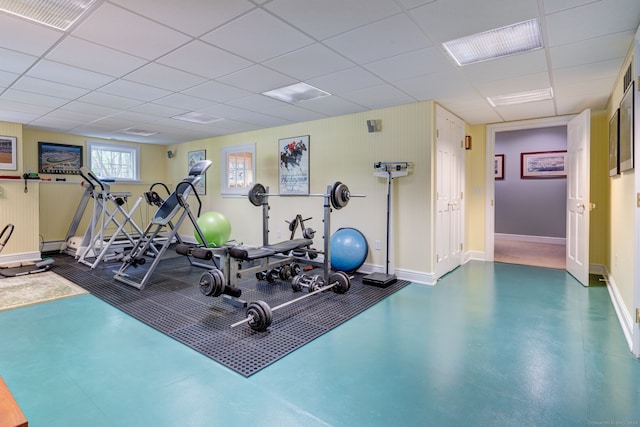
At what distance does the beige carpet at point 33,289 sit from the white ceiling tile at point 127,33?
9.60ft

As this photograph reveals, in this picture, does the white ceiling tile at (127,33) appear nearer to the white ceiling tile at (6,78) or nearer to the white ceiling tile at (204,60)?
the white ceiling tile at (204,60)

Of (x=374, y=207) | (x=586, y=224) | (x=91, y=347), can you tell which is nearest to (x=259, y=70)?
(x=374, y=207)

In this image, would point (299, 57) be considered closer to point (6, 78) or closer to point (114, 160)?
point (6, 78)

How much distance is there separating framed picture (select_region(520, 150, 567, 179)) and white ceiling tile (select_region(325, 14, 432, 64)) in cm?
655

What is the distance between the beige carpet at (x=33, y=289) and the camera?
3760mm

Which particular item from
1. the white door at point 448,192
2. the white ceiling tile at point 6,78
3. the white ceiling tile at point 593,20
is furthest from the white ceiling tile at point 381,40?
the white ceiling tile at point 6,78

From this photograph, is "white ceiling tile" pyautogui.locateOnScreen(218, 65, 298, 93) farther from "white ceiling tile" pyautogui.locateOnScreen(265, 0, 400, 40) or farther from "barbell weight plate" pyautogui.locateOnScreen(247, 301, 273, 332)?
"barbell weight plate" pyautogui.locateOnScreen(247, 301, 273, 332)

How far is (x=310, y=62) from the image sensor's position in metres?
3.12

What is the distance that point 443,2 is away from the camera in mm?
2141

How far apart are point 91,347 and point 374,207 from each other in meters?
3.69

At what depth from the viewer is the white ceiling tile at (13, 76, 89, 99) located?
3623 millimetres

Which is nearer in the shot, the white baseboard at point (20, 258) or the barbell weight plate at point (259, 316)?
the barbell weight plate at point (259, 316)

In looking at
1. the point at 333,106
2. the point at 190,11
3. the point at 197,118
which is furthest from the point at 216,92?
the point at 190,11

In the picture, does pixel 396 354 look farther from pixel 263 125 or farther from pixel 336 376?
pixel 263 125
